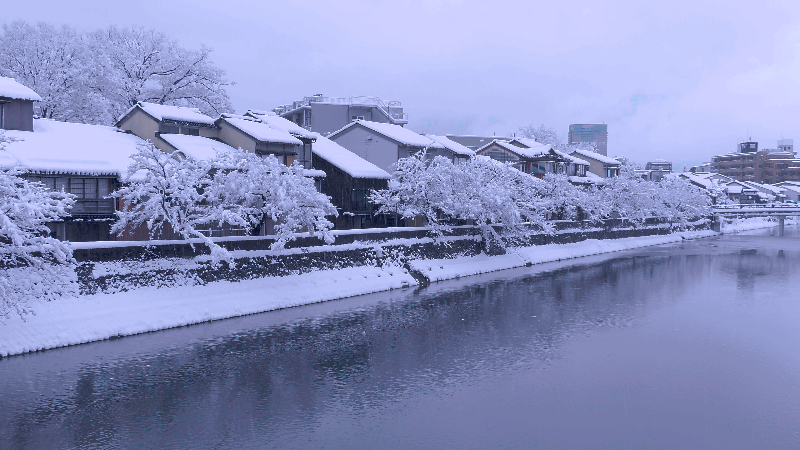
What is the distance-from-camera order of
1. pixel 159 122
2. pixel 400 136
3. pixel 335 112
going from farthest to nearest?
pixel 335 112, pixel 400 136, pixel 159 122

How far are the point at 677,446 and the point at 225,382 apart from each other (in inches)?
486

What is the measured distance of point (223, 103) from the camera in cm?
5812

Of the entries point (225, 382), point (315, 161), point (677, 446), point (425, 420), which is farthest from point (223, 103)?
point (677, 446)

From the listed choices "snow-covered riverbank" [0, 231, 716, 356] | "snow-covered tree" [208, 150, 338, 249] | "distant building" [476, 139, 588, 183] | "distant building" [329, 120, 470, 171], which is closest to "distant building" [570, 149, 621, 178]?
"distant building" [476, 139, 588, 183]

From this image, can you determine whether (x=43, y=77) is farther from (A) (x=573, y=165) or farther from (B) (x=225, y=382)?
(A) (x=573, y=165)

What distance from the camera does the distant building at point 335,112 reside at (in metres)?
86.1

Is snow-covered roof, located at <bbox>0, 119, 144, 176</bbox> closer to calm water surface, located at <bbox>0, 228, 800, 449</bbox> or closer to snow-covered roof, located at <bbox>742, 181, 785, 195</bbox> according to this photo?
calm water surface, located at <bbox>0, 228, 800, 449</bbox>

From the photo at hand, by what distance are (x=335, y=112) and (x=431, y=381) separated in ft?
230

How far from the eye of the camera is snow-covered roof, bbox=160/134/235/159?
4090 centimetres

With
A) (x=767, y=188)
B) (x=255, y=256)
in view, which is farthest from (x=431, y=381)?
(x=767, y=188)

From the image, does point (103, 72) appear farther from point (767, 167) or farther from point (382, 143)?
point (767, 167)

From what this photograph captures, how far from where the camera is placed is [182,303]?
90.6 feet

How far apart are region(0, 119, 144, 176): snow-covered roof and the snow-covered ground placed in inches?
3512

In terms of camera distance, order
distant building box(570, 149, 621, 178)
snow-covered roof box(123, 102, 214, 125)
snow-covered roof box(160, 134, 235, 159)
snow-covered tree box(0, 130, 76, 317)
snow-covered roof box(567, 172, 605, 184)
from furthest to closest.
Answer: distant building box(570, 149, 621, 178) → snow-covered roof box(567, 172, 605, 184) → snow-covered roof box(123, 102, 214, 125) → snow-covered roof box(160, 134, 235, 159) → snow-covered tree box(0, 130, 76, 317)
